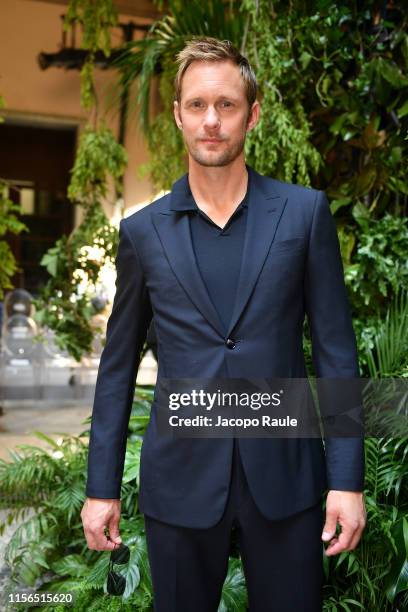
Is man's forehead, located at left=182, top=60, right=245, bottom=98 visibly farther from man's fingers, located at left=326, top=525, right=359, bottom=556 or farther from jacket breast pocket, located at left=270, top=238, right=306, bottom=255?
man's fingers, located at left=326, top=525, right=359, bottom=556

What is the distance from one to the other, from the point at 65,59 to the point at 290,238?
8.42 meters

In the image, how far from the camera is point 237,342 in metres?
1.43

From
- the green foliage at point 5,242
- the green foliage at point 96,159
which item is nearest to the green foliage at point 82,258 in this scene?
the green foliage at point 96,159

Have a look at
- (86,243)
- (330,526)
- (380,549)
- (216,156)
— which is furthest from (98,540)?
(86,243)

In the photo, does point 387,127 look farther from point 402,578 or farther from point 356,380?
point 356,380

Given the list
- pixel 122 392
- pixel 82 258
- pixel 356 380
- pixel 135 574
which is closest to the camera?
pixel 356 380

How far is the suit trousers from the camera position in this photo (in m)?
1.44

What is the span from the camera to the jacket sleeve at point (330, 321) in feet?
4.70

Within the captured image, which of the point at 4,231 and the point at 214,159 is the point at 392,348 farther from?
the point at 4,231

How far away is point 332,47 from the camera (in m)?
3.55

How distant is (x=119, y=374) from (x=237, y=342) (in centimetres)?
29

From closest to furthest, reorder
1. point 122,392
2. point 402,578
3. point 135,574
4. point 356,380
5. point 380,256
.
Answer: point 356,380, point 122,392, point 402,578, point 135,574, point 380,256

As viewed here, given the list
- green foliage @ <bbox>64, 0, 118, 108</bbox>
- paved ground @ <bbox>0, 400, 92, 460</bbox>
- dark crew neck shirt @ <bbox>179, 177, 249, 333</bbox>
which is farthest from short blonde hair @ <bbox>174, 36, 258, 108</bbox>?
paved ground @ <bbox>0, 400, 92, 460</bbox>

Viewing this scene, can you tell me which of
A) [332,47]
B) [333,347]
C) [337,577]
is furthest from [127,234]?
[332,47]
